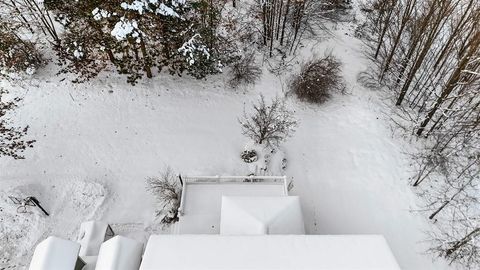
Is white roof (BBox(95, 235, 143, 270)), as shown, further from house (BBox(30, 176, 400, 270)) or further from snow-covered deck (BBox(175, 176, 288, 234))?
snow-covered deck (BBox(175, 176, 288, 234))

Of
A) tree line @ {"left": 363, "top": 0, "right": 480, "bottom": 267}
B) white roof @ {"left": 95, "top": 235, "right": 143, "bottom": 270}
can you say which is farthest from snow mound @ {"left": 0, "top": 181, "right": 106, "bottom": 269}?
tree line @ {"left": 363, "top": 0, "right": 480, "bottom": 267}

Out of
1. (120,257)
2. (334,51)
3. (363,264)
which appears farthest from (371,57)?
(120,257)

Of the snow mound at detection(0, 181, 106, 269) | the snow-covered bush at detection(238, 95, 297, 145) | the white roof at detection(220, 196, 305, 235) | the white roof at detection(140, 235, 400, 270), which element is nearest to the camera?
the white roof at detection(140, 235, 400, 270)

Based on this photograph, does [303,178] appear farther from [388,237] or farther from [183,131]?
[183,131]

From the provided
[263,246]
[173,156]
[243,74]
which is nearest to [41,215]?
[173,156]

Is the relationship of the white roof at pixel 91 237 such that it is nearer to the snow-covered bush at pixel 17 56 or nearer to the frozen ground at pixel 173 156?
the frozen ground at pixel 173 156

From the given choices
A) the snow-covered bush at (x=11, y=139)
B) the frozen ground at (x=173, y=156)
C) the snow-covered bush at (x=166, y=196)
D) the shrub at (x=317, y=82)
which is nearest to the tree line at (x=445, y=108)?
the frozen ground at (x=173, y=156)
